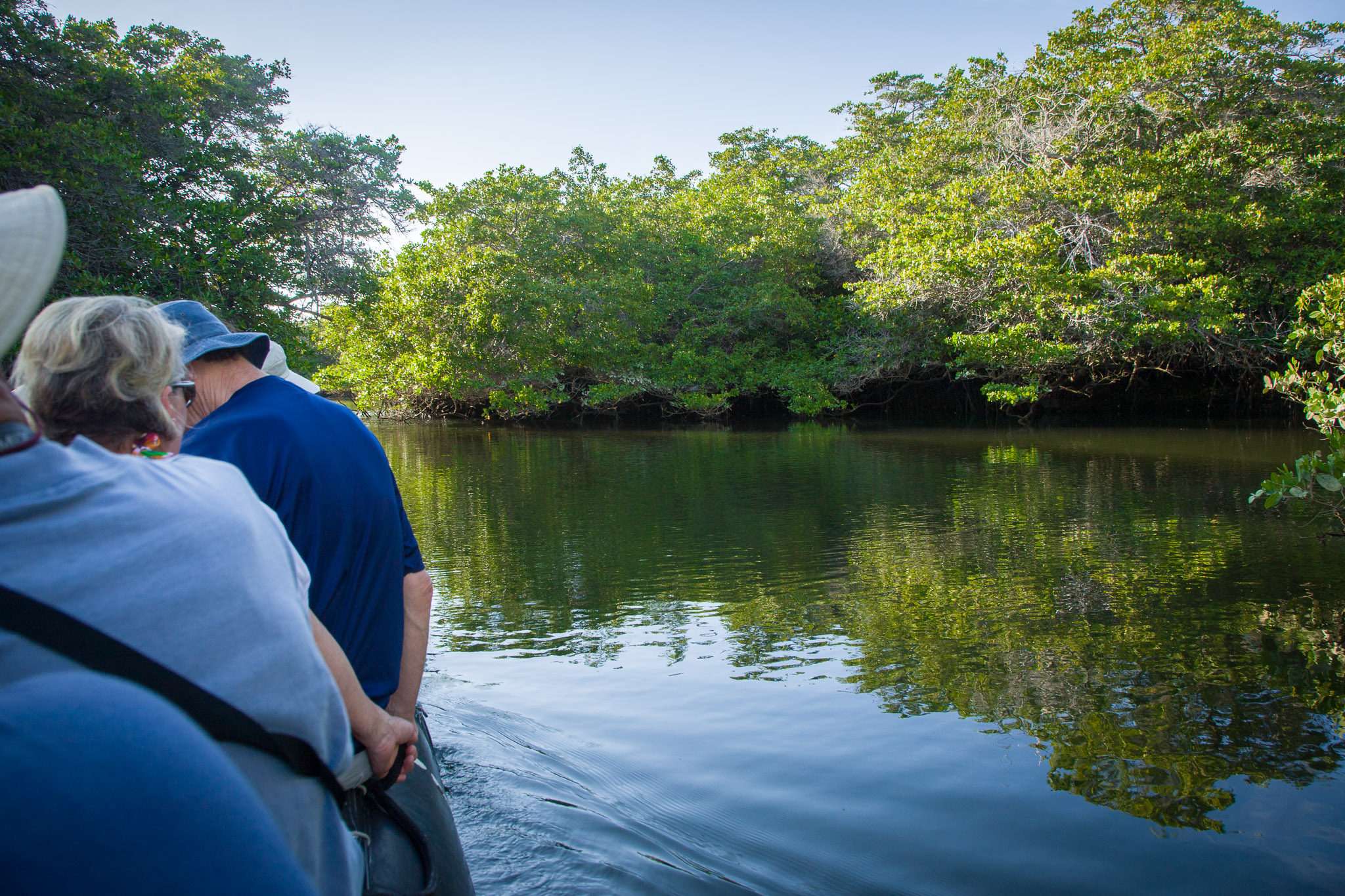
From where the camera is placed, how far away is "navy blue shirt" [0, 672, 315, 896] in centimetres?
75

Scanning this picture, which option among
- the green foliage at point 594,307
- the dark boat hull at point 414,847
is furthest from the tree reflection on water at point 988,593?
the green foliage at point 594,307

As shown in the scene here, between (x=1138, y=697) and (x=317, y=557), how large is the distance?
407cm

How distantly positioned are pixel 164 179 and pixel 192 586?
55.6 ft

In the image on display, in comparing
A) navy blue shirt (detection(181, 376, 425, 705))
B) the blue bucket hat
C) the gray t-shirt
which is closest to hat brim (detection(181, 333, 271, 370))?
the blue bucket hat

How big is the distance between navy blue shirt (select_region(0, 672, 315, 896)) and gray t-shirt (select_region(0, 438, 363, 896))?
21mm

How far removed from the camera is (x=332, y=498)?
1891mm

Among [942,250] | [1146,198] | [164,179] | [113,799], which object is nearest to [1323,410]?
[113,799]

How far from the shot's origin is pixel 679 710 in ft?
14.7

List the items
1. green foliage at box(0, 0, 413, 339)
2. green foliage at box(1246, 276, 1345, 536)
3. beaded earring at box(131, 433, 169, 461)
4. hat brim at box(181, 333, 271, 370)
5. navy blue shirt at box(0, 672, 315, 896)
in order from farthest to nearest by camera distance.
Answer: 1. green foliage at box(0, 0, 413, 339)
2. green foliage at box(1246, 276, 1345, 536)
3. hat brim at box(181, 333, 271, 370)
4. beaded earring at box(131, 433, 169, 461)
5. navy blue shirt at box(0, 672, 315, 896)

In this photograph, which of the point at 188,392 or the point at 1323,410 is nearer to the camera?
the point at 188,392

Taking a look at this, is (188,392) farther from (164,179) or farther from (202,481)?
(164,179)

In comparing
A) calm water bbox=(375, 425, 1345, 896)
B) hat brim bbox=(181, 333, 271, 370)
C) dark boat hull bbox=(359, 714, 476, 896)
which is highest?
hat brim bbox=(181, 333, 271, 370)

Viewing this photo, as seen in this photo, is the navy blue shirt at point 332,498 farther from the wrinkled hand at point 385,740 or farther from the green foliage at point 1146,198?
the green foliage at point 1146,198

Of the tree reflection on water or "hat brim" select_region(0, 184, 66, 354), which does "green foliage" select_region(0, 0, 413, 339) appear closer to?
the tree reflection on water
